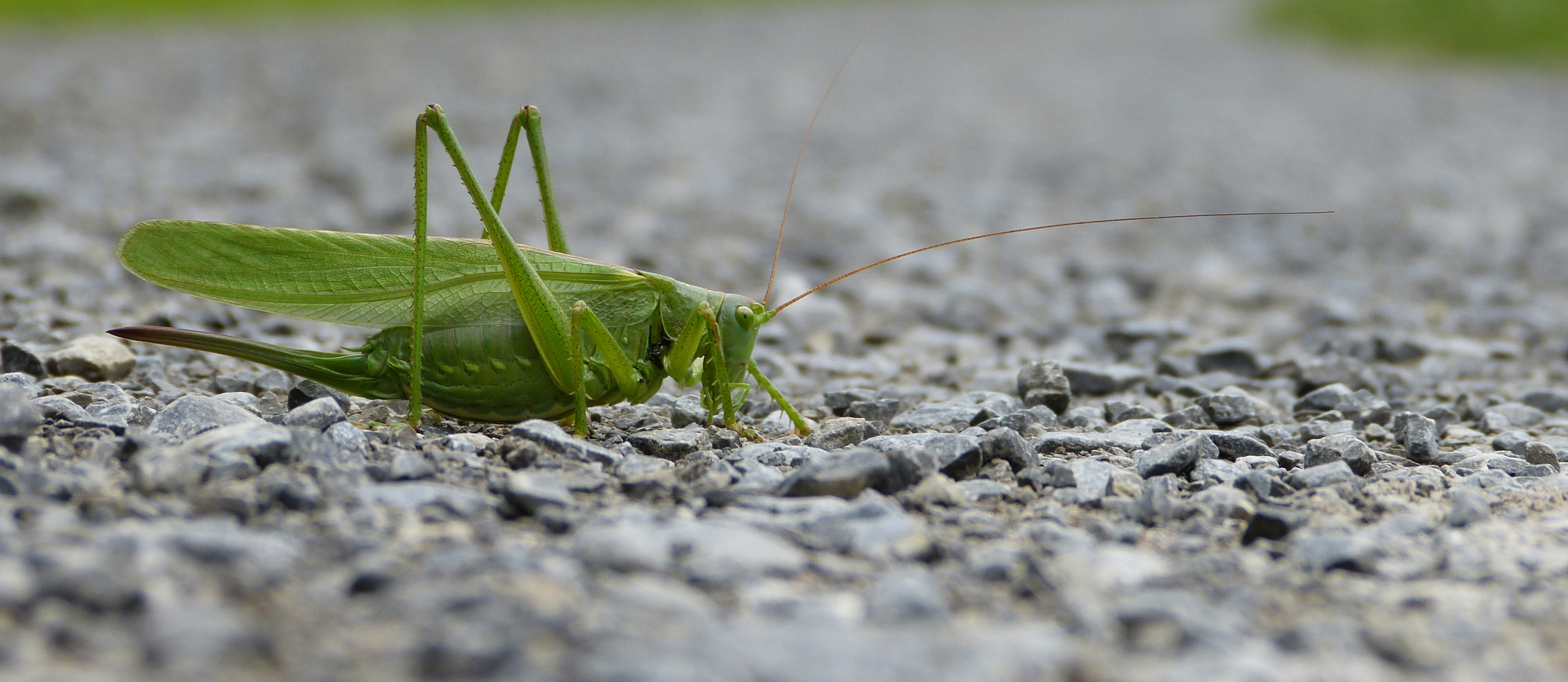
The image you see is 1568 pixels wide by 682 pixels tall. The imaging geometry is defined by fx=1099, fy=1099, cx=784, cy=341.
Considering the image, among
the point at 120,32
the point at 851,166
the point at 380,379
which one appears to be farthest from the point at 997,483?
the point at 120,32

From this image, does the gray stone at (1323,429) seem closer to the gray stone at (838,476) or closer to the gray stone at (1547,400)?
the gray stone at (1547,400)

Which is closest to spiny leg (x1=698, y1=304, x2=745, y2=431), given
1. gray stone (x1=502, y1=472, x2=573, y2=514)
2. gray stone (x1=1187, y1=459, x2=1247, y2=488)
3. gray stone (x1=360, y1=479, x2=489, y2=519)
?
gray stone (x1=502, y1=472, x2=573, y2=514)

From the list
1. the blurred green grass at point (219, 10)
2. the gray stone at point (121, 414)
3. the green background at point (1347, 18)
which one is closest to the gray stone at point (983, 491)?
the gray stone at point (121, 414)

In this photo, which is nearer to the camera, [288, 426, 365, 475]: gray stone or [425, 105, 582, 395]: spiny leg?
[288, 426, 365, 475]: gray stone

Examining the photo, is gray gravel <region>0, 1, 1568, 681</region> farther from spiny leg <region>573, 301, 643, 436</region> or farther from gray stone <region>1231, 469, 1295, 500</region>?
spiny leg <region>573, 301, 643, 436</region>

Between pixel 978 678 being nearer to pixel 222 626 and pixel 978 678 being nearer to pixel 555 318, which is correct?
pixel 222 626

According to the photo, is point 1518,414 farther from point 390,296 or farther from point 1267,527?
point 390,296
